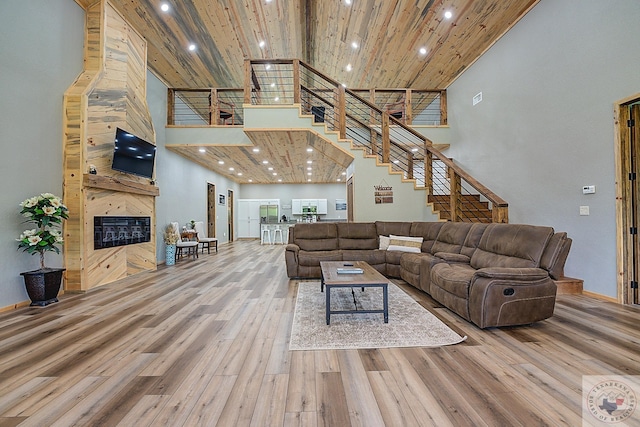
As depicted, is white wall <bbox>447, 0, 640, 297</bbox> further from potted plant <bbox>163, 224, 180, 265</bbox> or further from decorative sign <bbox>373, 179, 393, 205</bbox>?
potted plant <bbox>163, 224, 180, 265</bbox>

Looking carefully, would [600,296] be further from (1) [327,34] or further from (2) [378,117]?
(1) [327,34]

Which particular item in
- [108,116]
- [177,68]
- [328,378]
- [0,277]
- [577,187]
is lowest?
[328,378]

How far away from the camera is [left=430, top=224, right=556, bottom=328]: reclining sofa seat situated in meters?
2.64

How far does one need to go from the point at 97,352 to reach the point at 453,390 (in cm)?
259

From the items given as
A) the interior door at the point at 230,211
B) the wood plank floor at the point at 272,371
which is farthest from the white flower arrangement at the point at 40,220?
the interior door at the point at 230,211

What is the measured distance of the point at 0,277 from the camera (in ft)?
10.6

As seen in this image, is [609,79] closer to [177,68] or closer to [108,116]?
[108,116]

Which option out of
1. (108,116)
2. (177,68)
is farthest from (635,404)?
(177,68)

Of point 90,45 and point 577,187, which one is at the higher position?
point 90,45

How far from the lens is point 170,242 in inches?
261

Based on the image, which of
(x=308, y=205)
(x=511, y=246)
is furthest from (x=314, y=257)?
(x=308, y=205)

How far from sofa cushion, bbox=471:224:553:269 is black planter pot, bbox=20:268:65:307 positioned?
5191mm

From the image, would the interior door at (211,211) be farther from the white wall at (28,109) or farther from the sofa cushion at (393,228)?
the sofa cushion at (393,228)

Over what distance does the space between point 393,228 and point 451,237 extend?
1.23 metres
